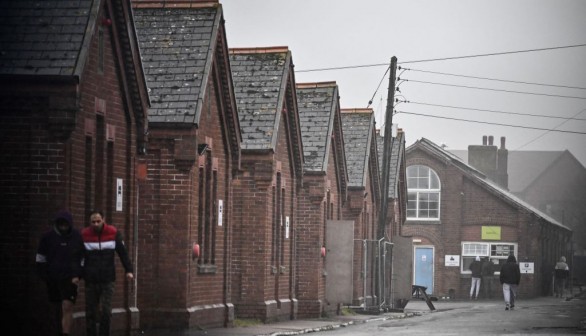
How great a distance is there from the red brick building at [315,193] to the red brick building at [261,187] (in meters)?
2.43

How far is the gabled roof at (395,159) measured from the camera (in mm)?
55156

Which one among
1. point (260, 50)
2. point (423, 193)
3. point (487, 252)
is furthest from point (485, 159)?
point (260, 50)

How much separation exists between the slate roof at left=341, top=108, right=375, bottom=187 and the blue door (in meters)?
25.1

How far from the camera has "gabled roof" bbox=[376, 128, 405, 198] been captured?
2172 inches

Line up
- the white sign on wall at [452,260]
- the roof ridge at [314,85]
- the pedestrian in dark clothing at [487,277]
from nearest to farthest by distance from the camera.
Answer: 1. the roof ridge at [314,85]
2. the pedestrian in dark clothing at [487,277]
3. the white sign on wall at [452,260]

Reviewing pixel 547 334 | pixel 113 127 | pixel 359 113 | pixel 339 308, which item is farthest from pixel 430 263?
pixel 113 127

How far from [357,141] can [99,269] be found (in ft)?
93.3

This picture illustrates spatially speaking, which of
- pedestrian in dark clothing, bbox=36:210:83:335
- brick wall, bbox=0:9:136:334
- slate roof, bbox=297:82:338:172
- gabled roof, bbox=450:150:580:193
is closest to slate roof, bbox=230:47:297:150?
slate roof, bbox=297:82:338:172

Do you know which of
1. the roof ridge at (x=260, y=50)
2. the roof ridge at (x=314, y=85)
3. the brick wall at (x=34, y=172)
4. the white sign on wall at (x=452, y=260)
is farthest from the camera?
the white sign on wall at (x=452, y=260)

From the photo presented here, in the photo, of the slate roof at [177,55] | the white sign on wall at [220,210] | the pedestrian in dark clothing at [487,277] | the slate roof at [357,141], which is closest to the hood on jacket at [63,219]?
the slate roof at [177,55]

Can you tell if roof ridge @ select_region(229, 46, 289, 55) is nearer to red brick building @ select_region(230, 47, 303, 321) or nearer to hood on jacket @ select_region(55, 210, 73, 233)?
red brick building @ select_region(230, 47, 303, 321)

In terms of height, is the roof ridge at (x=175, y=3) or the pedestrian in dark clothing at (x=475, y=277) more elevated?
the roof ridge at (x=175, y=3)

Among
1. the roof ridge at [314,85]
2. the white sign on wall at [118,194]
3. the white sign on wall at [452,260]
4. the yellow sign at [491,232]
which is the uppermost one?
the roof ridge at [314,85]

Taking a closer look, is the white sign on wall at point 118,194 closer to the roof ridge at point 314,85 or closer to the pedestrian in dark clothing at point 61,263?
the pedestrian in dark clothing at point 61,263
